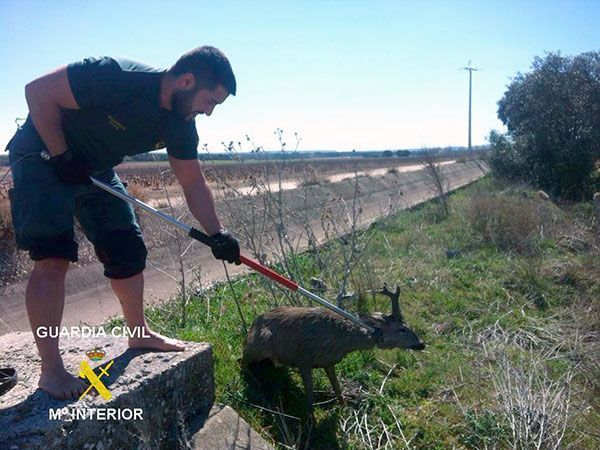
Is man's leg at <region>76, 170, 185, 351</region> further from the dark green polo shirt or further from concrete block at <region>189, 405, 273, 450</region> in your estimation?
concrete block at <region>189, 405, 273, 450</region>

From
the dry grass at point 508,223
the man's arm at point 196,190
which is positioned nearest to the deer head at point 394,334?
the man's arm at point 196,190

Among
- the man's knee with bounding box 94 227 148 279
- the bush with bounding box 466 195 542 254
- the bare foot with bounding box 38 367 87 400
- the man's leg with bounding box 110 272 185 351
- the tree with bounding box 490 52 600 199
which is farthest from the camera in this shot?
the tree with bounding box 490 52 600 199

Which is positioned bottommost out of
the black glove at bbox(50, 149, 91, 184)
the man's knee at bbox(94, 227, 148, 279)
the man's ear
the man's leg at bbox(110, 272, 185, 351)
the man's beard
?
the man's leg at bbox(110, 272, 185, 351)

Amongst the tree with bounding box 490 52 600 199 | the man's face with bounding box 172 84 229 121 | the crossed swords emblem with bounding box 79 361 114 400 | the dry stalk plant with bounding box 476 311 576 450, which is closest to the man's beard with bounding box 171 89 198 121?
the man's face with bounding box 172 84 229 121

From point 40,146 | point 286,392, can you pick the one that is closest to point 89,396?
point 40,146

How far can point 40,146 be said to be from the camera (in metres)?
3.26

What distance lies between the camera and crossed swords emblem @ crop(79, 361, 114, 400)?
303 centimetres

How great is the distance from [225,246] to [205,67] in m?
1.21

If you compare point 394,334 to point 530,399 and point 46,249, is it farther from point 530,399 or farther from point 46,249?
point 46,249

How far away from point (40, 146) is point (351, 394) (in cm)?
324

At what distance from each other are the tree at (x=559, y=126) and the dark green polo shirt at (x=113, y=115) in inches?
723

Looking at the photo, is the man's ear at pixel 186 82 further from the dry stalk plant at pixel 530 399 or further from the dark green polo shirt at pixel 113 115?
the dry stalk plant at pixel 530 399

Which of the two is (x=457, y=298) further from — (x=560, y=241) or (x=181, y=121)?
(x=181, y=121)

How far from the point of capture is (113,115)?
10.9ft
